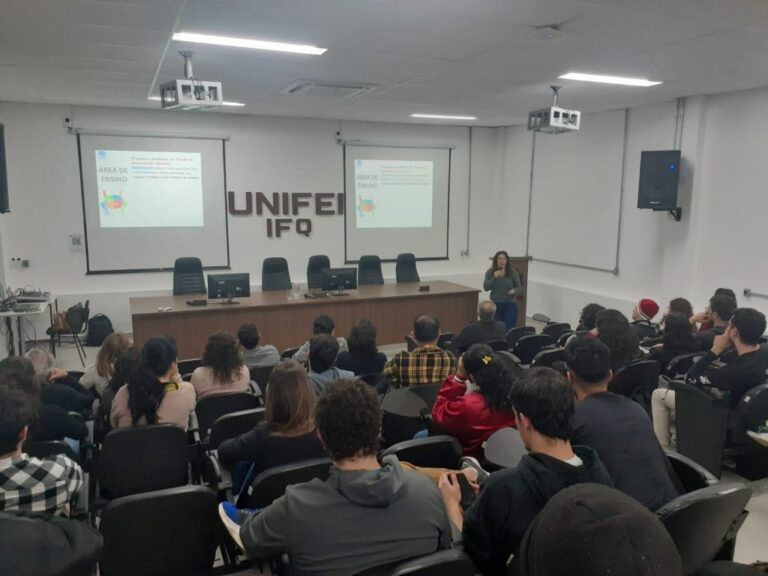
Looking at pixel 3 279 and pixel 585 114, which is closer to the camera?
pixel 3 279

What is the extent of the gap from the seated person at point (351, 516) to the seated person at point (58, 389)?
2.25 meters

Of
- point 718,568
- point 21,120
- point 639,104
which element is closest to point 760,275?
point 639,104

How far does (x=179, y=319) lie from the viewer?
253 inches

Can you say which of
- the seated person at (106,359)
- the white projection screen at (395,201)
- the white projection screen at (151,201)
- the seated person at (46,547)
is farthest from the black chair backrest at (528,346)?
the white projection screen at (151,201)

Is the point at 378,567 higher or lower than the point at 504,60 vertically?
lower

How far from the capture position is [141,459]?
2.73m

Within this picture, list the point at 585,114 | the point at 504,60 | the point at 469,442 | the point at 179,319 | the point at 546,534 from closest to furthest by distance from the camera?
the point at 546,534 → the point at 469,442 → the point at 504,60 → the point at 179,319 → the point at 585,114

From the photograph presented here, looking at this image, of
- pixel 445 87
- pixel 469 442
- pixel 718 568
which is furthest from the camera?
pixel 445 87

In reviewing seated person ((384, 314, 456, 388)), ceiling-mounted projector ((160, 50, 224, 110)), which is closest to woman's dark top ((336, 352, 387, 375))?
seated person ((384, 314, 456, 388))

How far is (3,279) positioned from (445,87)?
623 cm

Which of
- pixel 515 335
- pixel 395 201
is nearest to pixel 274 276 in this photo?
pixel 395 201

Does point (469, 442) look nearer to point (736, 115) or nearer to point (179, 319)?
point (179, 319)

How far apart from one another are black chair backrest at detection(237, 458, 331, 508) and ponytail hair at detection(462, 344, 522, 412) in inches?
33.6

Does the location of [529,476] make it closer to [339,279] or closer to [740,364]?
[740,364]
